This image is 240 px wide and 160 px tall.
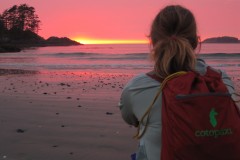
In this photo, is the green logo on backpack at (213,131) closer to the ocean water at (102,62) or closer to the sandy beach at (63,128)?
the ocean water at (102,62)

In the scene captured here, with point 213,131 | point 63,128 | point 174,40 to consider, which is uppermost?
point 174,40

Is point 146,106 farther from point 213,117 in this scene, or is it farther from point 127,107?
point 213,117

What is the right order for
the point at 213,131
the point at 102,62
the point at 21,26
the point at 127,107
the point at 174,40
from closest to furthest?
the point at 213,131
the point at 174,40
the point at 127,107
the point at 102,62
the point at 21,26

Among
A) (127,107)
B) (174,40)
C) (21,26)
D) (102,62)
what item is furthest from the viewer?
(21,26)

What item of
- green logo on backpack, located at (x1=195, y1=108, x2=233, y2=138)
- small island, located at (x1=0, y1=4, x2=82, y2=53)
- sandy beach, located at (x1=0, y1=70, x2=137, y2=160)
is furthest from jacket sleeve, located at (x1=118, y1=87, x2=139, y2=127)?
small island, located at (x1=0, y1=4, x2=82, y2=53)

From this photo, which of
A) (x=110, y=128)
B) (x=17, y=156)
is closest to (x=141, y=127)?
(x=17, y=156)

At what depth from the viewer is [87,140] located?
618cm

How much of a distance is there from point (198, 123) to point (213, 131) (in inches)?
3.0

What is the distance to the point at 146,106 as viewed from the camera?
2156mm

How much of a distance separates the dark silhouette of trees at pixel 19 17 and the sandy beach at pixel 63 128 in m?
122

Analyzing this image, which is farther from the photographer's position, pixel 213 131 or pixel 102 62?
pixel 102 62

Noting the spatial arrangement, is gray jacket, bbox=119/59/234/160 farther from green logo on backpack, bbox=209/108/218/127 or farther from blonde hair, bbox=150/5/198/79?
green logo on backpack, bbox=209/108/218/127

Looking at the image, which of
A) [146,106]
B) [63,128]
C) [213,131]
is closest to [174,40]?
[146,106]

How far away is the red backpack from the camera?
1.91 metres
